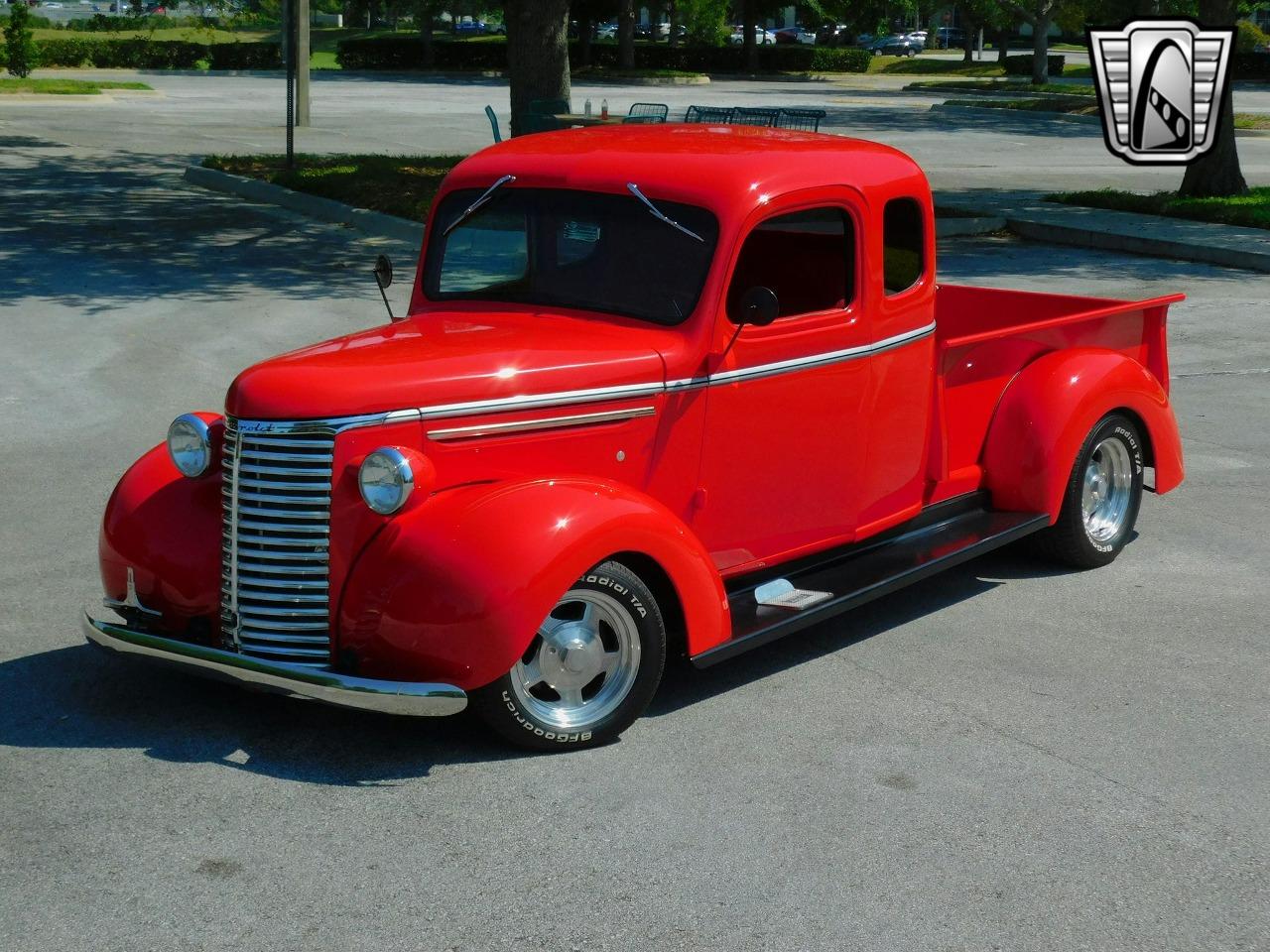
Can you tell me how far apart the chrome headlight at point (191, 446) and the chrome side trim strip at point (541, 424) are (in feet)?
2.96

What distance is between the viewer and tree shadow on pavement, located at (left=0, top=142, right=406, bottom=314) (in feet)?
45.6

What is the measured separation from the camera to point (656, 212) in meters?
5.71

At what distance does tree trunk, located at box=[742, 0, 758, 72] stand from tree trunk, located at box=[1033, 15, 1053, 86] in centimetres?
1227

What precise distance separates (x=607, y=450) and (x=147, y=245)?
476 inches

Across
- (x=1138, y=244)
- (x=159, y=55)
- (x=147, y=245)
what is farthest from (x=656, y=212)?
(x=159, y=55)

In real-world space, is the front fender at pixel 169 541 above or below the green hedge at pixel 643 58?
below

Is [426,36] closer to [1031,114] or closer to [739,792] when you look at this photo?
[1031,114]

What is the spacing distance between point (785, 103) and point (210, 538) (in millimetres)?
38276

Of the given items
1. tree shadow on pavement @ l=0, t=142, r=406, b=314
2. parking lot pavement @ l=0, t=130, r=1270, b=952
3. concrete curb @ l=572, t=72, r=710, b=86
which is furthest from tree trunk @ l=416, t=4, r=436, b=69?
parking lot pavement @ l=0, t=130, r=1270, b=952

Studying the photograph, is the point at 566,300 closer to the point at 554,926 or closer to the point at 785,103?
the point at 554,926

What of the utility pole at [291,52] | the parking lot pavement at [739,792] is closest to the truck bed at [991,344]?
the parking lot pavement at [739,792]

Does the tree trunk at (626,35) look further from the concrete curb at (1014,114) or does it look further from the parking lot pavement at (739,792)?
the parking lot pavement at (739,792)

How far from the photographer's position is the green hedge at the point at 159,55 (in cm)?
5472

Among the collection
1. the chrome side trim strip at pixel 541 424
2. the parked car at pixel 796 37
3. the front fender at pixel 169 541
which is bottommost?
the front fender at pixel 169 541
